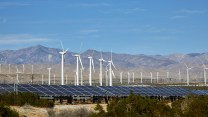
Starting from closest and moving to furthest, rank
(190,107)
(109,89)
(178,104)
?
(190,107)
(178,104)
(109,89)

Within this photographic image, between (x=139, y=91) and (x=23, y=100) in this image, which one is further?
(x=139, y=91)

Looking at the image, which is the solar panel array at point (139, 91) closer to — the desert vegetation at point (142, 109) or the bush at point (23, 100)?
the bush at point (23, 100)

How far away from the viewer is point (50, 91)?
7144 centimetres

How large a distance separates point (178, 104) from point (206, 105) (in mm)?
7003

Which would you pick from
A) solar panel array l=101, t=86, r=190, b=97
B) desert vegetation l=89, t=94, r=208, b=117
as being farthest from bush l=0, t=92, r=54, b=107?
desert vegetation l=89, t=94, r=208, b=117

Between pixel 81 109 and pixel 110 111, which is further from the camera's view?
pixel 81 109

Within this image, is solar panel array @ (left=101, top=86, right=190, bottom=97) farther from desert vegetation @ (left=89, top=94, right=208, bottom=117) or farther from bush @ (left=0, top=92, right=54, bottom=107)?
desert vegetation @ (left=89, top=94, right=208, bottom=117)

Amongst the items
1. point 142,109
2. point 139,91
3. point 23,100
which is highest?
point 142,109

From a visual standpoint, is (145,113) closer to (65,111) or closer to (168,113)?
(168,113)

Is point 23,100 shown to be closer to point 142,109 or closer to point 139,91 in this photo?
point 142,109

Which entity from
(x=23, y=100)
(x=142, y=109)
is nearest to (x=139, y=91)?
(x=23, y=100)

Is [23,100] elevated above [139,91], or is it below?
below

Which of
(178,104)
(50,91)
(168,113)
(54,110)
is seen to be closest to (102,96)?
(50,91)

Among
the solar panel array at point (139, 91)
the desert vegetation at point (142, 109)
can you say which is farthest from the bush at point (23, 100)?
the desert vegetation at point (142, 109)
